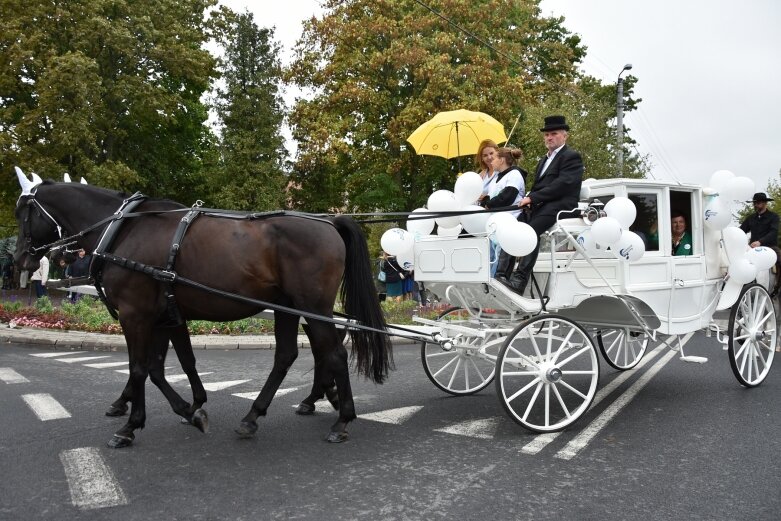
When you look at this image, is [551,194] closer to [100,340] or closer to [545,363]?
[545,363]

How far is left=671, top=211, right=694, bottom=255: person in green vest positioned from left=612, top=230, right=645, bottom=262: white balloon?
1267 mm

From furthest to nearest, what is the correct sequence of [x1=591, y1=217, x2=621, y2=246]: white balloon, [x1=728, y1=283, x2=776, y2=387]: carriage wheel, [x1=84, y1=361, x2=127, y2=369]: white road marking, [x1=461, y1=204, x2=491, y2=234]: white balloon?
[x1=84, y1=361, x2=127, y2=369]: white road marking < [x1=728, y1=283, x2=776, y2=387]: carriage wheel < [x1=461, y1=204, x2=491, y2=234]: white balloon < [x1=591, y1=217, x2=621, y2=246]: white balloon

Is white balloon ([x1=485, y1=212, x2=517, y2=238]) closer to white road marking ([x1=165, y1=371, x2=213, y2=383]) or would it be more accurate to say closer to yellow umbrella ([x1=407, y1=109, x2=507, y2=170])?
yellow umbrella ([x1=407, y1=109, x2=507, y2=170])

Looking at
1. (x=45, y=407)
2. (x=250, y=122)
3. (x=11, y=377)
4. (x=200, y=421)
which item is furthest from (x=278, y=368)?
(x=250, y=122)

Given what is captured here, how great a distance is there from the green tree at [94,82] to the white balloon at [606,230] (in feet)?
65.8

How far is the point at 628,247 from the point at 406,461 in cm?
259

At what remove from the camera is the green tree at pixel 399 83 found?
2375cm

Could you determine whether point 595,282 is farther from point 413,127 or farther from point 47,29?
point 47,29

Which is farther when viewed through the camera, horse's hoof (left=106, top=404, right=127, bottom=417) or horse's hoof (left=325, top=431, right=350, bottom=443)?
horse's hoof (left=106, top=404, right=127, bottom=417)

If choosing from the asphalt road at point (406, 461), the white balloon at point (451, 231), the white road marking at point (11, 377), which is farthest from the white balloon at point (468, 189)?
the white road marking at point (11, 377)

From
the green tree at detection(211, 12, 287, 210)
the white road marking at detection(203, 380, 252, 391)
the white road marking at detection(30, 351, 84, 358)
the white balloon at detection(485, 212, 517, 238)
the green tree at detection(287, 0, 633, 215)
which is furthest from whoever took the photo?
the green tree at detection(211, 12, 287, 210)

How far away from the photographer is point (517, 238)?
16.3 feet

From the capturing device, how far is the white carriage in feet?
17.3

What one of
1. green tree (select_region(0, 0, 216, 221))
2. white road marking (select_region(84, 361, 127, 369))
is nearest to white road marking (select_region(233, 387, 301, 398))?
white road marking (select_region(84, 361, 127, 369))
